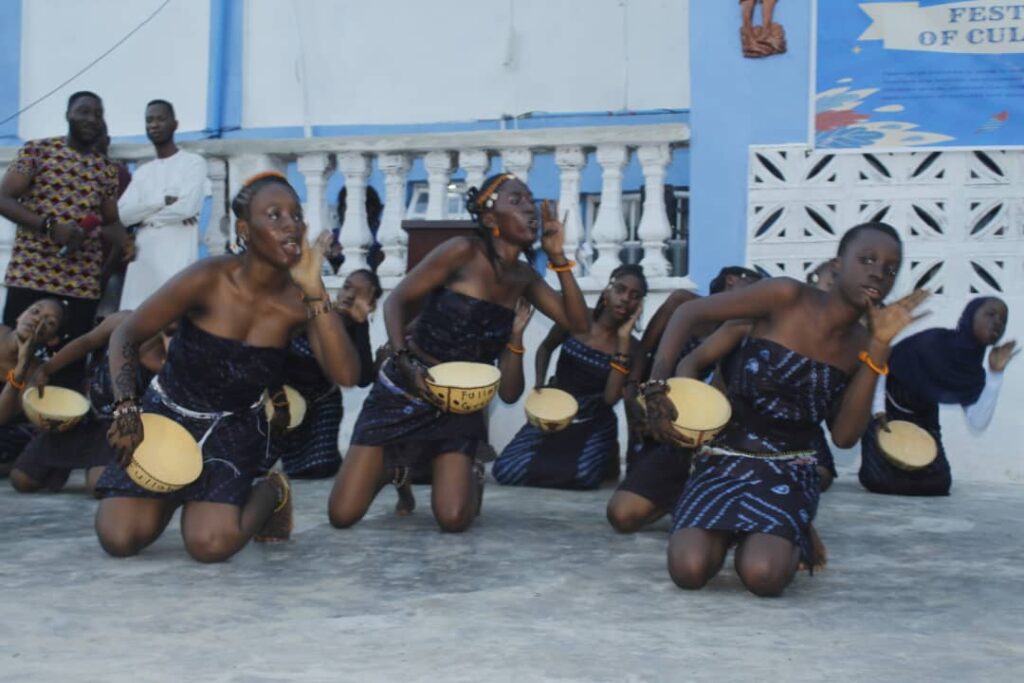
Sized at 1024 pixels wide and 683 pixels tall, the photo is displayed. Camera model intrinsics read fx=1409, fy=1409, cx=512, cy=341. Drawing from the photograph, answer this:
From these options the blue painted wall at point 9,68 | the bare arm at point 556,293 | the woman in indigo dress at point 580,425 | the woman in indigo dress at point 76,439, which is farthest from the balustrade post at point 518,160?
the blue painted wall at point 9,68

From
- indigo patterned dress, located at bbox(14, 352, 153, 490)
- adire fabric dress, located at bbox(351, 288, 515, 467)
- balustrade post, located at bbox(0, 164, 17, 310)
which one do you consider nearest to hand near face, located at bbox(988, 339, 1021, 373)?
adire fabric dress, located at bbox(351, 288, 515, 467)

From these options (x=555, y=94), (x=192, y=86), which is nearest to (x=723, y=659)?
(x=555, y=94)

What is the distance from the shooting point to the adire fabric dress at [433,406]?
230 inches

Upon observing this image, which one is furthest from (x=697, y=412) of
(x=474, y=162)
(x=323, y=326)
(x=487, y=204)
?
(x=474, y=162)

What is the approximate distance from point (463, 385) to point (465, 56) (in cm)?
703

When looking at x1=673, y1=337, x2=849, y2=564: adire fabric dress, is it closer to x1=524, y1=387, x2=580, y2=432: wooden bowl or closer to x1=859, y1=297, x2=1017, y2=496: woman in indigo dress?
x1=524, y1=387, x2=580, y2=432: wooden bowl

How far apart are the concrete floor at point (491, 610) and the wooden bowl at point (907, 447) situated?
900 mm

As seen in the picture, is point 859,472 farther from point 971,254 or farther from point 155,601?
point 155,601

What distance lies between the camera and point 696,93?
7922 mm

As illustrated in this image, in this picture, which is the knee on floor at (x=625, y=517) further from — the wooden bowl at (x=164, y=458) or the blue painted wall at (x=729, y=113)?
the blue painted wall at (x=729, y=113)

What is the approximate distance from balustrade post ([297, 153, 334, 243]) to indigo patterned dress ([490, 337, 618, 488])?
1.94 meters

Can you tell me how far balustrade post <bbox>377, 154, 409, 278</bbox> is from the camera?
834cm

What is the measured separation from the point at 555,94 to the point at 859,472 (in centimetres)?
546

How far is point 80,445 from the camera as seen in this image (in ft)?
22.0
